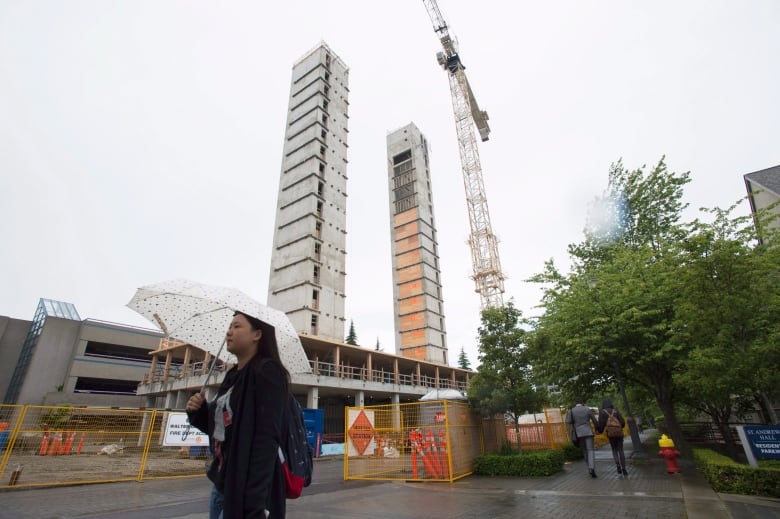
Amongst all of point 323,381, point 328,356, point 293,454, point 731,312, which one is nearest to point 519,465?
point 731,312

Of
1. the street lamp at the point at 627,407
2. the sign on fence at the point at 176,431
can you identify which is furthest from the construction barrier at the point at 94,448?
the street lamp at the point at 627,407

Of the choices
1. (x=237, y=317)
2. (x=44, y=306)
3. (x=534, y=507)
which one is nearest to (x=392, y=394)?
(x=534, y=507)

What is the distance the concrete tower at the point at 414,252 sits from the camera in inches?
2307

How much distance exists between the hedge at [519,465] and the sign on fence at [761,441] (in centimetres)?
471

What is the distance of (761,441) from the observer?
7152mm

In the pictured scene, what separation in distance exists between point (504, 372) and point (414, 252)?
52.2 metres

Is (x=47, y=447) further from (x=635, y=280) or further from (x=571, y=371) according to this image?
(x=635, y=280)

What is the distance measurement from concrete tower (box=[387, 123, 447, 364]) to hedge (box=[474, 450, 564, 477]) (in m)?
45.2

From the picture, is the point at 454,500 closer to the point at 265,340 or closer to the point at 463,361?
the point at 265,340

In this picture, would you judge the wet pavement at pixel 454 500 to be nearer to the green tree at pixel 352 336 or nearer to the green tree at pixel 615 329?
the green tree at pixel 615 329

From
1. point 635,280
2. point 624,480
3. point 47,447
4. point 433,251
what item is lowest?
point 624,480

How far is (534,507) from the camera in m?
6.67

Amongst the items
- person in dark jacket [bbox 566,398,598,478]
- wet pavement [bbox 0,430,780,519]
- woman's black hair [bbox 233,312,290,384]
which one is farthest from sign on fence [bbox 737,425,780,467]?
woman's black hair [bbox 233,312,290,384]

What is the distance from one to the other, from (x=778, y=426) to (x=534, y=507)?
485 cm
